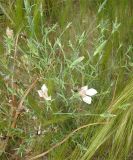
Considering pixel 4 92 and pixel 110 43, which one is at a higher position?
pixel 110 43

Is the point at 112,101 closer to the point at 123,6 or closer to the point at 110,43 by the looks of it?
the point at 110,43

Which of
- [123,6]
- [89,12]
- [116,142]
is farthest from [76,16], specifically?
[116,142]

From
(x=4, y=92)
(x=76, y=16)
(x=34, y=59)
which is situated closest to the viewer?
(x=34, y=59)

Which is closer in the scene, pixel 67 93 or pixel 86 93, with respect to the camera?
pixel 86 93

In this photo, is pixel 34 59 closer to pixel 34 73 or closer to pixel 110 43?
pixel 34 73

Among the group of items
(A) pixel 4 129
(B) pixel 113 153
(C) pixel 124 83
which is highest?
(C) pixel 124 83

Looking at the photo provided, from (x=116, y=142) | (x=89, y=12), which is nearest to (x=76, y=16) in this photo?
(x=89, y=12)

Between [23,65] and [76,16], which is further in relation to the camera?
[76,16]

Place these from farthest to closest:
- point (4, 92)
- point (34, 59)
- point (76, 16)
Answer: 1. point (76, 16)
2. point (4, 92)
3. point (34, 59)
